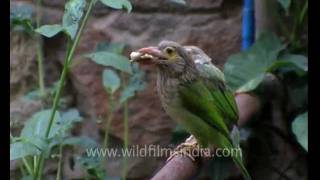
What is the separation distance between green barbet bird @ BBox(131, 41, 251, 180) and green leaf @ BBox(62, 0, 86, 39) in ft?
0.67

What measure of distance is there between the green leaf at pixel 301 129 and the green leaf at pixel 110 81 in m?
0.56

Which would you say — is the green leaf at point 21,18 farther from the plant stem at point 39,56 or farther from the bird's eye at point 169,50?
the bird's eye at point 169,50

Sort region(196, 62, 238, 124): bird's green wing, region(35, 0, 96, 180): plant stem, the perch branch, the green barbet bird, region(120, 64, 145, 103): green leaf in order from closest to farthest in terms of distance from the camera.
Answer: the perch branch → region(35, 0, 96, 180): plant stem → the green barbet bird → region(196, 62, 238, 124): bird's green wing → region(120, 64, 145, 103): green leaf

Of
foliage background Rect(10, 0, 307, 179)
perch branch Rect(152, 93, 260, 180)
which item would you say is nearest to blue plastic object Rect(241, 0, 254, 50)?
foliage background Rect(10, 0, 307, 179)

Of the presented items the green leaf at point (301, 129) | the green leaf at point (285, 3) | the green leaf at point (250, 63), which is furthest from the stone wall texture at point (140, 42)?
the green leaf at point (301, 129)

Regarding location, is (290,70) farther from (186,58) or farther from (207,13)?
(186,58)

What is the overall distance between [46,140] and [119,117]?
71 cm

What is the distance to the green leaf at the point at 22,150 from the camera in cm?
155

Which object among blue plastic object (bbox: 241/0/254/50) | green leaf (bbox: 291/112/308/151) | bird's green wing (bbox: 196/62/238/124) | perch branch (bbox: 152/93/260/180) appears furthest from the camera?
blue plastic object (bbox: 241/0/254/50)

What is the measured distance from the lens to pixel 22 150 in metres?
1.56

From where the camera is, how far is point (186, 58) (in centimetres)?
170

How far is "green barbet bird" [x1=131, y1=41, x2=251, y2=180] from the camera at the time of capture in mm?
1691

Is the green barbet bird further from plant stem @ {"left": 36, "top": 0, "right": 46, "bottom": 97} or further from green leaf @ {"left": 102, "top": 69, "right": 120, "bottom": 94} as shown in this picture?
plant stem @ {"left": 36, "top": 0, "right": 46, "bottom": 97}
